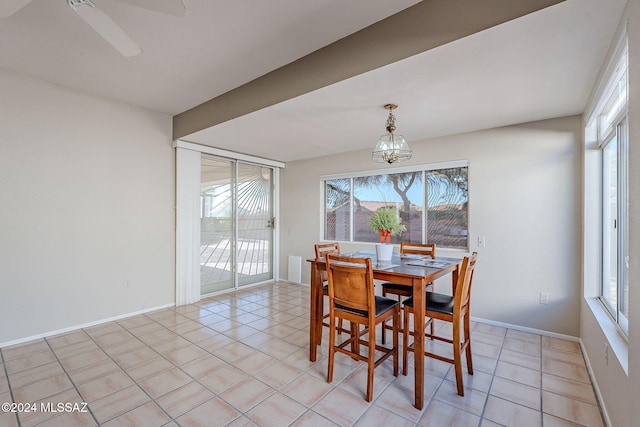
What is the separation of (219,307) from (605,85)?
443 cm

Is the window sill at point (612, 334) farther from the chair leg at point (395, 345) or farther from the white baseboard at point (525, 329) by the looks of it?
the chair leg at point (395, 345)

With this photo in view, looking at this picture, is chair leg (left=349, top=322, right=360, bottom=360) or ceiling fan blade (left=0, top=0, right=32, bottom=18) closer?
ceiling fan blade (left=0, top=0, right=32, bottom=18)

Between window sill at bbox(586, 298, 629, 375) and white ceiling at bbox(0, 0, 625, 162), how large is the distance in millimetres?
1780

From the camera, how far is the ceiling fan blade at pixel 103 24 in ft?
4.71

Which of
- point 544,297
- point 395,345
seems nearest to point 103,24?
point 395,345

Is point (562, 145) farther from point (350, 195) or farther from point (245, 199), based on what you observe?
point (245, 199)

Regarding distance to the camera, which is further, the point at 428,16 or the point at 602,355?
the point at 602,355

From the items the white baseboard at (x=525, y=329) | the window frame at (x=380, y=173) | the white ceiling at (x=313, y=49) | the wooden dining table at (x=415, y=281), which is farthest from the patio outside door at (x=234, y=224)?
the white baseboard at (x=525, y=329)

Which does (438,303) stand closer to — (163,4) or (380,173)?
(380,173)

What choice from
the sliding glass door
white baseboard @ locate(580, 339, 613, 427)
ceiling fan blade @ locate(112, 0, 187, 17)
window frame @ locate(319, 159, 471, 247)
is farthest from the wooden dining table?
the sliding glass door

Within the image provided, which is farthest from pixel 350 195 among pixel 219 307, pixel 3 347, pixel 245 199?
pixel 3 347

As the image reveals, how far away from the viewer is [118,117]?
3482 millimetres

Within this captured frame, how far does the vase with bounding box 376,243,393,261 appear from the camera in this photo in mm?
2600

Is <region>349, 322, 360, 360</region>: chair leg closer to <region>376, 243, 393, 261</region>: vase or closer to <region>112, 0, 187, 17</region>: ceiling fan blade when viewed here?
<region>376, 243, 393, 261</region>: vase
